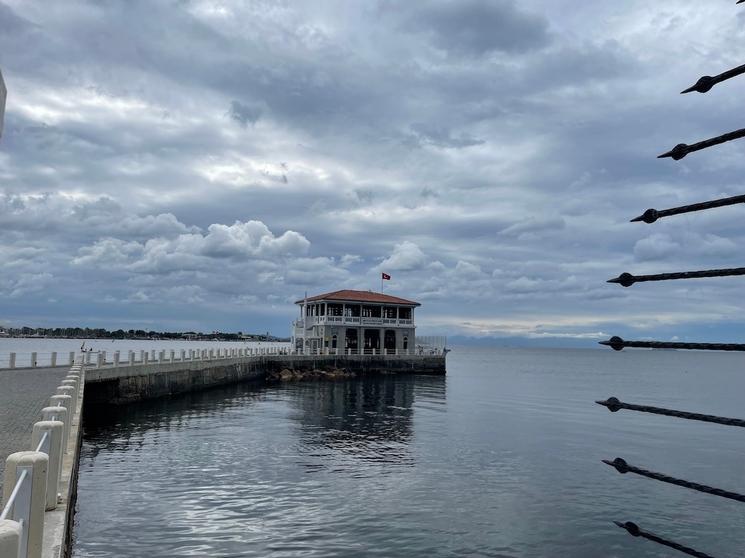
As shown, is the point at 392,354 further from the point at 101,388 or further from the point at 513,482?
the point at 513,482

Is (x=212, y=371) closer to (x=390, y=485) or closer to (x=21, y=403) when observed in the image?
(x=21, y=403)

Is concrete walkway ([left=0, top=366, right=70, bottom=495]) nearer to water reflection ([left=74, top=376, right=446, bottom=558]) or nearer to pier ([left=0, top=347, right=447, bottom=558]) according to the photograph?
pier ([left=0, top=347, right=447, bottom=558])

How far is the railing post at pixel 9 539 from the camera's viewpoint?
2.99 m

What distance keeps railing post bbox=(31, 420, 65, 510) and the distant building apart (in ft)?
186

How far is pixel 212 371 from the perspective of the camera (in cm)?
4647

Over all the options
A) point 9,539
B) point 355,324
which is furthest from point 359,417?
point 355,324

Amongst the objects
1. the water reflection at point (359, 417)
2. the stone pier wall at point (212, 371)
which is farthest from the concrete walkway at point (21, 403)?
the water reflection at point (359, 417)

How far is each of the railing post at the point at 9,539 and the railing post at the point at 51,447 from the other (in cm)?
510

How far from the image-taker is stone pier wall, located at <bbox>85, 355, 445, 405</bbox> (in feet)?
106

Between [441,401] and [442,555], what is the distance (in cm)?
3115

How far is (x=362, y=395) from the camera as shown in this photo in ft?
151

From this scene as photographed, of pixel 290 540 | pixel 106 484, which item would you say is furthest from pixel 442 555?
pixel 106 484

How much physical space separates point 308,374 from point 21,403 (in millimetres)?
42609

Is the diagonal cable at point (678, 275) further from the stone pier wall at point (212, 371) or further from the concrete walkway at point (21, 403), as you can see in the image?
the stone pier wall at point (212, 371)
